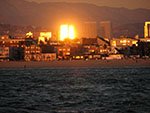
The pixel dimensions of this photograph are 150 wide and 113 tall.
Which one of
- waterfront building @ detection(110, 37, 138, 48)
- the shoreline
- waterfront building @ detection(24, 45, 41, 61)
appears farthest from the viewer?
waterfront building @ detection(110, 37, 138, 48)

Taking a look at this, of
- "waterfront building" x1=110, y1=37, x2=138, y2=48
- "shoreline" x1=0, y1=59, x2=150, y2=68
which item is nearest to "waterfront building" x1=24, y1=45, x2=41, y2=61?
"shoreline" x1=0, y1=59, x2=150, y2=68

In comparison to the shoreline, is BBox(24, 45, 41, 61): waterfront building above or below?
above

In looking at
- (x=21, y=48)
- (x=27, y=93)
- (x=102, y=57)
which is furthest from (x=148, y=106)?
(x=21, y=48)

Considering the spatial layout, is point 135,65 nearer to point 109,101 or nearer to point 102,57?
point 102,57

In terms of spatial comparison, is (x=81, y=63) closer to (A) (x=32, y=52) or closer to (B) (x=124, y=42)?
(A) (x=32, y=52)

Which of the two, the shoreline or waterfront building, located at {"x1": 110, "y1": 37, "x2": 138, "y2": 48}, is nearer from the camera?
the shoreline

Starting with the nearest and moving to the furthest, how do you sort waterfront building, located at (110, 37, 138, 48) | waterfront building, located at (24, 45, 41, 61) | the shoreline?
the shoreline, waterfront building, located at (24, 45, 41, 61), waterfront building, located at (110, 37, 138, 48)

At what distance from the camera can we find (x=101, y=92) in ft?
156

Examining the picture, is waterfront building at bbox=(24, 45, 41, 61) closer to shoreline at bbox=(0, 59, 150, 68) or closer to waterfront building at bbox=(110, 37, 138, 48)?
shoreline at bbox=(0, 59, 150, 68)

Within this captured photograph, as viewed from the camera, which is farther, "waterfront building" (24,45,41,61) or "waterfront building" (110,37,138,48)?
"waterfront building" (110,37,138,48)

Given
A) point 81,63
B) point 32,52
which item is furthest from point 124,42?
point 81,63

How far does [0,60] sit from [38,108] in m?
94.7

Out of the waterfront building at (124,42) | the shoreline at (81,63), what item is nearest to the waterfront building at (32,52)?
the shoreline at (81,63)

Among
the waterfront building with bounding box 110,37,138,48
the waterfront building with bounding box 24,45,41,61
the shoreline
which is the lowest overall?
the shoreline
